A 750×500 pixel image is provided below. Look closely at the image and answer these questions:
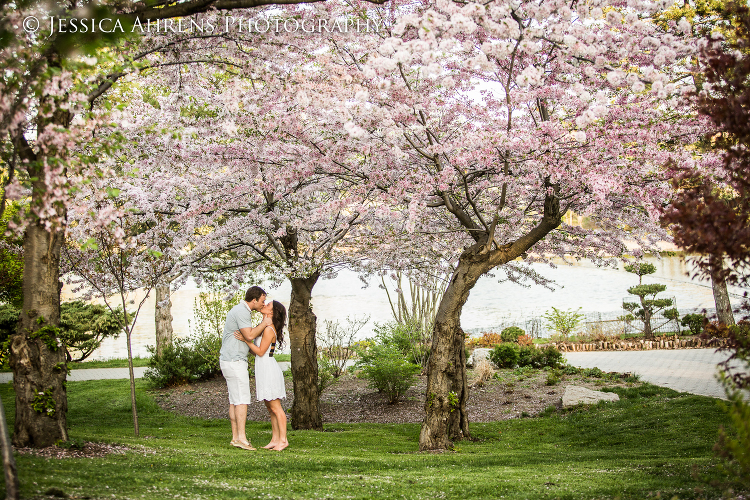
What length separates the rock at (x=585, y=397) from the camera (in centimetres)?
1016

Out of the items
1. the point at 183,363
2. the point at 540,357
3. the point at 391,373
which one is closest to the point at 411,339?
the point at 540,357

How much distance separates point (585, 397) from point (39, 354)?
8.88 metres

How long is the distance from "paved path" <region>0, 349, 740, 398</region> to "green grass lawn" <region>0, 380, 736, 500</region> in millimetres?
1378

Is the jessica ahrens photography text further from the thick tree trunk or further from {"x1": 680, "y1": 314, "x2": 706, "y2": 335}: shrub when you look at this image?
{"x1": 680, "y1": 314, "x2": 706, "y2": 335}: shrub

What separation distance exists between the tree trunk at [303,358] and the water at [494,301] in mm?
14524

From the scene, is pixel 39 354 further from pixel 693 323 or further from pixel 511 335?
pixel 693 323

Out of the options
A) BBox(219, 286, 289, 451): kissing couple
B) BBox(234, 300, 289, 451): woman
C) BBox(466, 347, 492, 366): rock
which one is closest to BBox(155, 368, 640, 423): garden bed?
BBox(466, 347, 492, 366): rock

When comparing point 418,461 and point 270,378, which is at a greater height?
point 270,378

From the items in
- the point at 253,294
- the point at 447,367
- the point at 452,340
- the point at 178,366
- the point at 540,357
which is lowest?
the point at 540,357

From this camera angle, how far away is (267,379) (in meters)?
6.52

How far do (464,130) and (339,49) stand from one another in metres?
1.91

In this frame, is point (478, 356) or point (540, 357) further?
point (478, 356)

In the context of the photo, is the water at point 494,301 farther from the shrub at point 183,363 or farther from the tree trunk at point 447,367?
the tree trunk at point 447,367

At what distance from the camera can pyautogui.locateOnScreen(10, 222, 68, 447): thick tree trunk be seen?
5.18 metres
